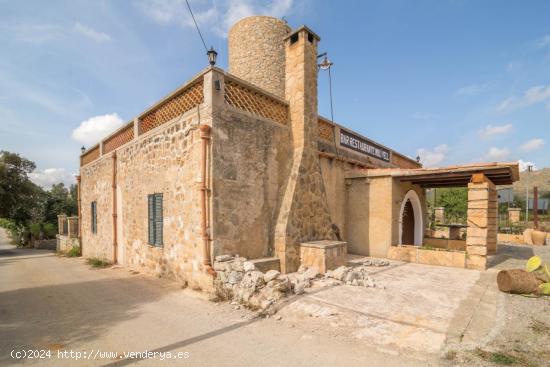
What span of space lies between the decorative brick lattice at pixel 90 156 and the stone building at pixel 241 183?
2.89ft

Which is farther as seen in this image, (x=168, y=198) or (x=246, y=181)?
(x=168, y=198)

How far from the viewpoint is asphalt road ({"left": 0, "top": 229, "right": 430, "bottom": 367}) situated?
298 centimetres

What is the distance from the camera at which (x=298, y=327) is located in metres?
3.80

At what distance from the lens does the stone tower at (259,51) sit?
11344 mm

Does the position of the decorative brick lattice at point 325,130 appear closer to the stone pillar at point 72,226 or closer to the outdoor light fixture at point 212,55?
the outdoor light fixture at point 212,55

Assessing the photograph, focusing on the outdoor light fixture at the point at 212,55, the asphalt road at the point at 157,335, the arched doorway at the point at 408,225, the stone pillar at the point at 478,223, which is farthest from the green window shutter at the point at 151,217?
the arched doorway at the point at 408,225

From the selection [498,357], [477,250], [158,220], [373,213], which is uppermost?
A: [158,220]

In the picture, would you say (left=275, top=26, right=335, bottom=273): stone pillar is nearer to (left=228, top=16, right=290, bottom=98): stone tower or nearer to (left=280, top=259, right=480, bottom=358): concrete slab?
(left=280, top=259, right=480, bottom=358): concrete slab

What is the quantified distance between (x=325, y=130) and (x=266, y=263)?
5185mm

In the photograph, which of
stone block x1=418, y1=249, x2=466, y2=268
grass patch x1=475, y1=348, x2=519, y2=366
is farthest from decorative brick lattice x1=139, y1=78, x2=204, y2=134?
stone block x1=418, y1=249, x2=466, y2=268

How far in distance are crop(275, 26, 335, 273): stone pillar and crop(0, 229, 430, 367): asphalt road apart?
249 centimetres

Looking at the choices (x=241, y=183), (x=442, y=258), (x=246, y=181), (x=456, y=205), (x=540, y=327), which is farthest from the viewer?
(x=456, y=205)

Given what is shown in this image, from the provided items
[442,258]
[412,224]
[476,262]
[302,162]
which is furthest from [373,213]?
[302,162]

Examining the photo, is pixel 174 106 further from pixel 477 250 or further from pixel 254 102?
pixel 477 250
